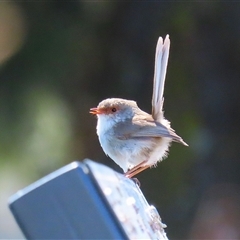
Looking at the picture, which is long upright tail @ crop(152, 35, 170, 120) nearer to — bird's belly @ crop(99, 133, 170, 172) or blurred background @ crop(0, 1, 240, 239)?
bird's belly @ crop(99, 133, 170, 172)

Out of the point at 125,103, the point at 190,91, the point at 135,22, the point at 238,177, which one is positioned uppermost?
the point at 135,22

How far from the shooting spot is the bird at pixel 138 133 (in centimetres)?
375

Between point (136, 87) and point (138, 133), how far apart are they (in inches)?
90.3

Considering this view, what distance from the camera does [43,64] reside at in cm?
498

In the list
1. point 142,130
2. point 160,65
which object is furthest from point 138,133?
point 160,65

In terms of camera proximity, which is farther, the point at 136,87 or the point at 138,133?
the point at 136,87

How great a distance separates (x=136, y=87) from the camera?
6.11 metres

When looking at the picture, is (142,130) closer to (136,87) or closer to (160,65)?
(160,65)

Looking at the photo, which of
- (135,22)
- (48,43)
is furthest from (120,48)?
(48,43)

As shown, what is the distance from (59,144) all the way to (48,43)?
0.79 meters

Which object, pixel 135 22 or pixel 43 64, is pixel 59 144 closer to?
pixel 43 64

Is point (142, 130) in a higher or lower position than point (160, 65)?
lower

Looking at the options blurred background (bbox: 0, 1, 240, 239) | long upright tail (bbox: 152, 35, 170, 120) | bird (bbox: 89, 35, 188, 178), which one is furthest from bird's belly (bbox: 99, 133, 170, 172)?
blurred background (bbox: 0, 1, 240, 239)

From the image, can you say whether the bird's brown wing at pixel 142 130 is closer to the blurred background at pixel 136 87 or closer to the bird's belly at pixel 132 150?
the bird's belly at pixel 132 150
